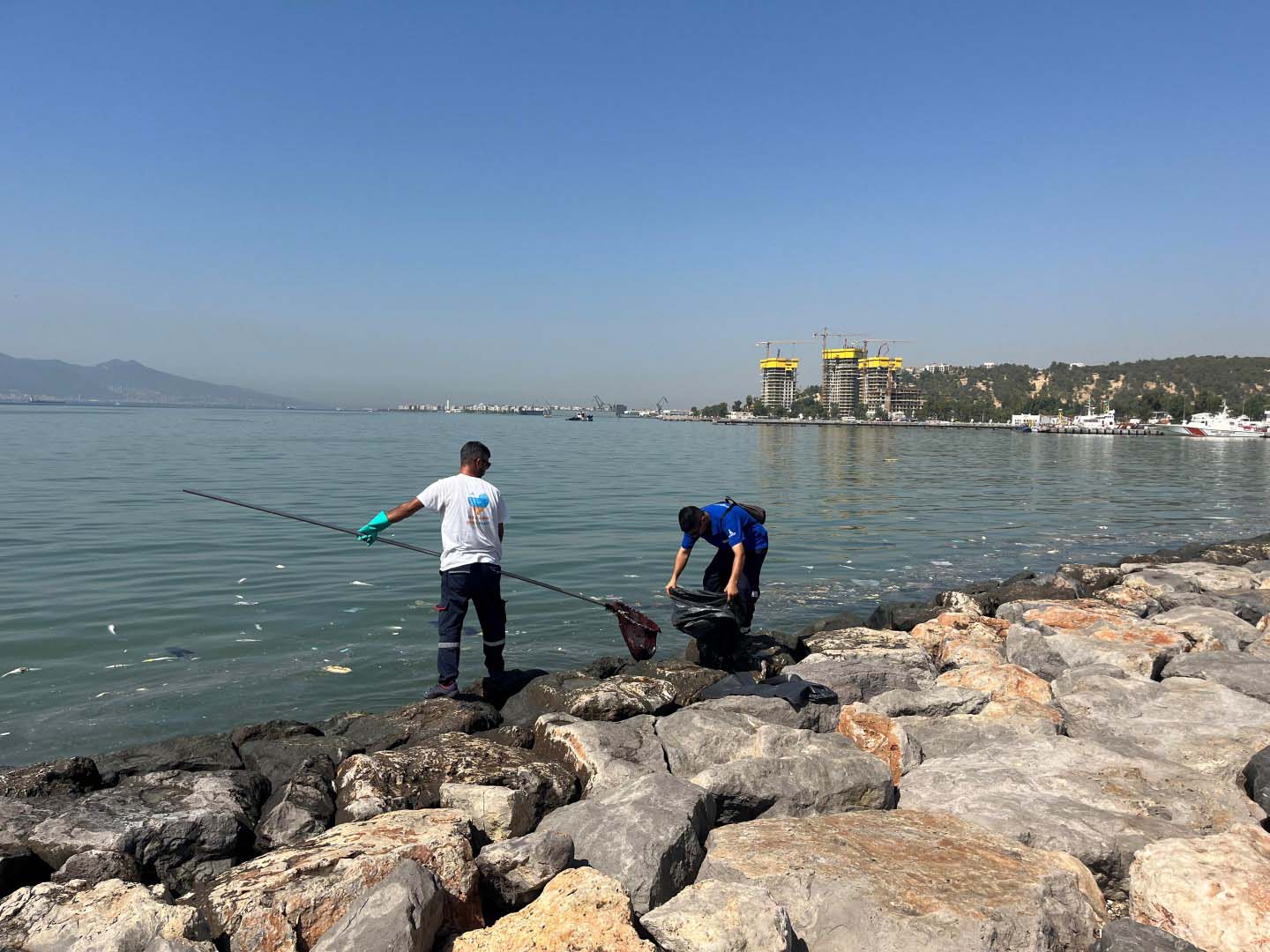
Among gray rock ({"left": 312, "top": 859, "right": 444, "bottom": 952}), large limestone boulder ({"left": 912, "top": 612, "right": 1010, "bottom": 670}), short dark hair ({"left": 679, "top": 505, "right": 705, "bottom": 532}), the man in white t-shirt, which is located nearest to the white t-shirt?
the man in white t-shirt

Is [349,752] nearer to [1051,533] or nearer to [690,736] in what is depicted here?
[690,736]

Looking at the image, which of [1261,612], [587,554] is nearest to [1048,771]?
[1261,612]

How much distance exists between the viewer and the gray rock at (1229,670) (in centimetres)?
662

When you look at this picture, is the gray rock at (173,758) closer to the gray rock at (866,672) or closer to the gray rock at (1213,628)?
the gray rock at (866,672)

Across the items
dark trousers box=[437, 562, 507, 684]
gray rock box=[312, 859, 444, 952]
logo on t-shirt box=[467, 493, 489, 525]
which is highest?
logo on t-shirt box=[467, 493, 489, 525]

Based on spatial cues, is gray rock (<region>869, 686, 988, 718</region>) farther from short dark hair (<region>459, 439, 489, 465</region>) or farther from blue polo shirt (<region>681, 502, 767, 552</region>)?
short dark hair (<region>459, 439, 489, 465</region>)

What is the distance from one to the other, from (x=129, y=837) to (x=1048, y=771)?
5.33 metres

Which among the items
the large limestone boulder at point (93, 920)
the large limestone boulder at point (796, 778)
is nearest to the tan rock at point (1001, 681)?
the large limestone boulder at point (796, 778)

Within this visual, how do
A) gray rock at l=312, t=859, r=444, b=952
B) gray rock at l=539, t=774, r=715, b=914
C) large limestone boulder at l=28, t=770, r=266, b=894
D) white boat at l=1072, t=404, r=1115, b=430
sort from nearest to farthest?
1. gray rock at l=312, t=859, r=444, b=952
2. gray rock at l=539, t=774, r=715, b=914
3. large limestone boulder at l=28, t=770, r=266, b=894
4. white boat at l=1072, t=404, r=1115, b=430

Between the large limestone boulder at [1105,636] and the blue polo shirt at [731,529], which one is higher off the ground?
the blue polo shirt at [731,529]

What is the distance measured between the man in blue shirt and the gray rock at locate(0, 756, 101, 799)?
471 cm

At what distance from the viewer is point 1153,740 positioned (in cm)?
561

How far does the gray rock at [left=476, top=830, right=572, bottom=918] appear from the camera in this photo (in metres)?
3.71

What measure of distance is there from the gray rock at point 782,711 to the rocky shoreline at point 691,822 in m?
0.03
